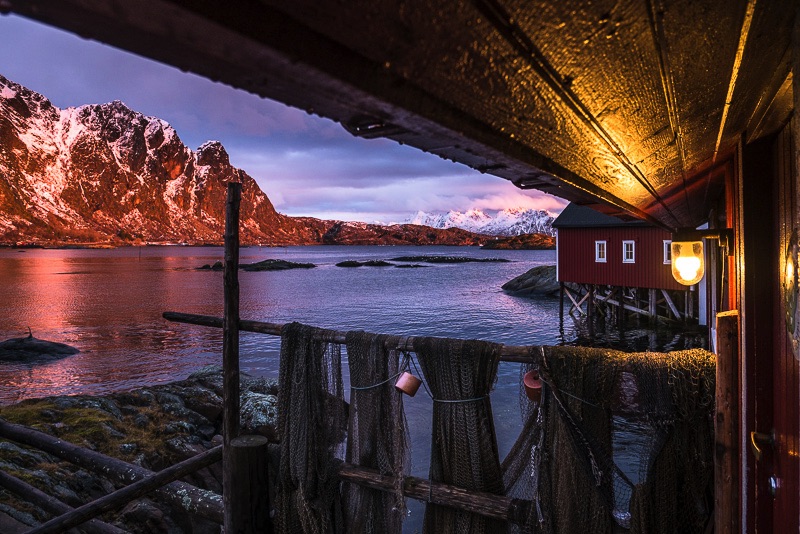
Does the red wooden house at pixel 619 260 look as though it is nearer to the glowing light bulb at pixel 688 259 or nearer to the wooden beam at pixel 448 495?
the glowing light bulb at pixel 688 259

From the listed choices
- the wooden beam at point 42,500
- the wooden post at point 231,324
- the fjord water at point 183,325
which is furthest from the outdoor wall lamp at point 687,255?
the fjord water at point 183,325

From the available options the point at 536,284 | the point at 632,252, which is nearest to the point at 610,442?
the point at 632,252

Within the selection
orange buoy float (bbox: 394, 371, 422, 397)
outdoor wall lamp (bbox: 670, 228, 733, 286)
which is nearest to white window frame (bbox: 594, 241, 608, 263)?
outdoor wall lamp (bbox: 670, 228, 733, 286)

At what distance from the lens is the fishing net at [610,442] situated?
3.75 metres

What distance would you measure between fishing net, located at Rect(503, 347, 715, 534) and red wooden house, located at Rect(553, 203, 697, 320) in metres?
22.3

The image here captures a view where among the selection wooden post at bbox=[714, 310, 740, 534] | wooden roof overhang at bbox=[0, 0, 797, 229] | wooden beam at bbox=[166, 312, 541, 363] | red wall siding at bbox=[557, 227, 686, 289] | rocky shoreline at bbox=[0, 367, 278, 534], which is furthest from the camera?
red wall siding at bbox=[557, 227, 686, 289]

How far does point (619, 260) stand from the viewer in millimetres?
26391

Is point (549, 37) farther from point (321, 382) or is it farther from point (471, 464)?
point (321, 382)

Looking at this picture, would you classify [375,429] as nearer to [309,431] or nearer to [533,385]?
[309,431]

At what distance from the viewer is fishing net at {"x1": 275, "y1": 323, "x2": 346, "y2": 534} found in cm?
482

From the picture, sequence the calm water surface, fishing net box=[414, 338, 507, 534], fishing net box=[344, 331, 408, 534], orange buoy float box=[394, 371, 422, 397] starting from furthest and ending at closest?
the calm water surface
fishing net box=[344, 331, 408, 534]
orange buoy float box=[394, 371, 422, 397]
fishing net box=[414, 338, 507, 534]

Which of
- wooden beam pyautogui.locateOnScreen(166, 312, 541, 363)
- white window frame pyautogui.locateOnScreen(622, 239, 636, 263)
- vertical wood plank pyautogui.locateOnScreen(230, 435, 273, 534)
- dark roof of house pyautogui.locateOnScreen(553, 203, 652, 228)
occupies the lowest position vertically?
vertical wood plank pyautogui.locateOnScreen(230, 435, 273, 534)

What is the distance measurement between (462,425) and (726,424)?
2.08 metres

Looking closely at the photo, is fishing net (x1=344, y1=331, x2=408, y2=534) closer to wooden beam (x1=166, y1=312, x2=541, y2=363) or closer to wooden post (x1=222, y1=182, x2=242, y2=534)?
wooden beam (x1=166, y1=312, x2=541, y2=363)
